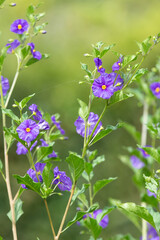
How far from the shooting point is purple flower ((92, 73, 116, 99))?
46.4 inches

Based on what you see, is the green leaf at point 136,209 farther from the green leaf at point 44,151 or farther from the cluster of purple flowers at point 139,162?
the cluster of purple flowers at point 139,162

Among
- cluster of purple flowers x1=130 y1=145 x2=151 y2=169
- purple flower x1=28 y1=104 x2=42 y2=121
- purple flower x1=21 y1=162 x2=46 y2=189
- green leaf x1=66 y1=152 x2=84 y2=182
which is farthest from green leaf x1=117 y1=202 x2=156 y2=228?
cluster of purple flowers x1=130 y1=145 x2=151 y2=169

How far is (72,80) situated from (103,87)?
283cm

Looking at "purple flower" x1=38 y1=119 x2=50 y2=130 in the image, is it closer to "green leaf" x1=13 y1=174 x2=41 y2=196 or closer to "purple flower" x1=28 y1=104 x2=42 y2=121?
"purple flower" x1=28 y1=104 x2=42 y2=121

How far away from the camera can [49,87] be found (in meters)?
4.58

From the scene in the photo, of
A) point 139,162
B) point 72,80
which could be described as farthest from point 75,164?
point 72,80

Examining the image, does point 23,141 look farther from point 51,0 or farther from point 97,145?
point 51,0

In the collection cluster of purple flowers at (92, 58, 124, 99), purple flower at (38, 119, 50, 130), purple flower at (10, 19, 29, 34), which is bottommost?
purple flower at (38, 119, 50, 130)

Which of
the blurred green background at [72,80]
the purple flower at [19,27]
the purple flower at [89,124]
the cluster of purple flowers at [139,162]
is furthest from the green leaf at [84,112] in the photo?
the blurred green background at [72,80]

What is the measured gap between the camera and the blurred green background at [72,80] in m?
4.25

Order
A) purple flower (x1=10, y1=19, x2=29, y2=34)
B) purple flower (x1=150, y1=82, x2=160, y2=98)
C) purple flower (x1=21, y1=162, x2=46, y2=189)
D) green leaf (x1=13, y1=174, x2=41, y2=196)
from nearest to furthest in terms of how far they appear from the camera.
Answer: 1. green leaf (x1=13, y1=174, x2=41, y2=196)
2. purple flower (x1=21, y1=162, x2=46, y2=189)
3. purple flower (x1=10, y1=19, x2=29, y2=34)
4. purple flower (x1=150, y1=82, x2=160, y2=98)

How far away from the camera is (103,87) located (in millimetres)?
1172

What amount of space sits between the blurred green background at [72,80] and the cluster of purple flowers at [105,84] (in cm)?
200

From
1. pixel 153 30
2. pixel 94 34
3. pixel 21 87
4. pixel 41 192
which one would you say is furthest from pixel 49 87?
pixel 41 192
